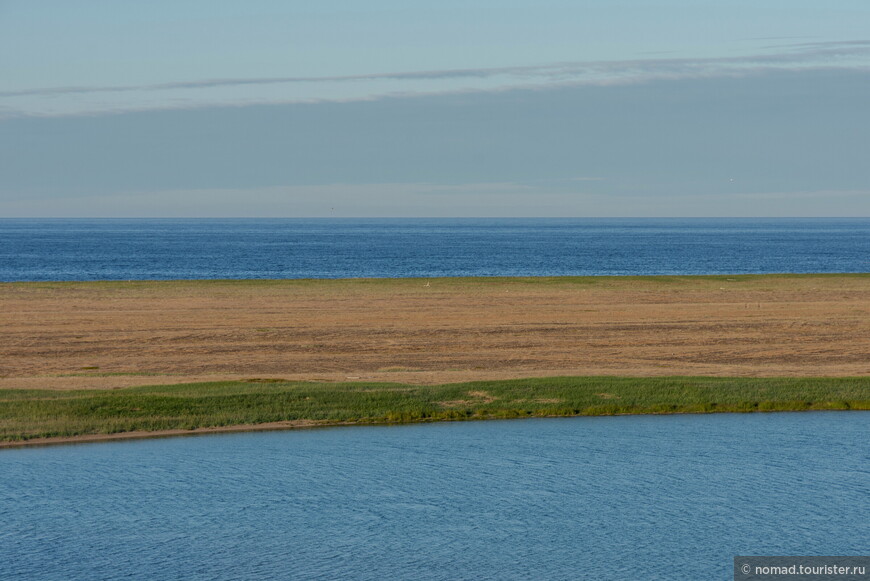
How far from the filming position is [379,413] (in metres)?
35.1

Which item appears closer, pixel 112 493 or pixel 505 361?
pixel 112 493

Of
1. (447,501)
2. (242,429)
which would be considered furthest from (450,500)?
(242,429)

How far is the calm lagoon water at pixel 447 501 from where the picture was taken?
21.4m

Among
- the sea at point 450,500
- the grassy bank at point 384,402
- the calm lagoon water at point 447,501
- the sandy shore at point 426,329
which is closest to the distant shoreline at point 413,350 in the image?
the grassy bank at point 384,402

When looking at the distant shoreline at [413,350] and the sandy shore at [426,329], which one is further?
the sandy shore at [426,329]

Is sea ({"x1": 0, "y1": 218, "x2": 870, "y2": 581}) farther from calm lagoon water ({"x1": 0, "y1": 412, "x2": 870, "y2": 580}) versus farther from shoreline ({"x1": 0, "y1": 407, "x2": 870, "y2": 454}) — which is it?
shoreline ({"x1": 0, "y1": 407, "x2": 870, "y2": 454})

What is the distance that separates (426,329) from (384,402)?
19692 millimetres

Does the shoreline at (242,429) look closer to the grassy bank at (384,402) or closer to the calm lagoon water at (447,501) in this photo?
the grassy bank at (384,402)

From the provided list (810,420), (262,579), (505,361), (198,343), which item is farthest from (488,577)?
(198,343)

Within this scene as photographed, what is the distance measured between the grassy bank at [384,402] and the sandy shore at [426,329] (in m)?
3.06

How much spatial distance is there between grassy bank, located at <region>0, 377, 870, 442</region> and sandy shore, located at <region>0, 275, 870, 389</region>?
3.06 meters

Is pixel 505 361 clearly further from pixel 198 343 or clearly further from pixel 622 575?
pixel 622 575

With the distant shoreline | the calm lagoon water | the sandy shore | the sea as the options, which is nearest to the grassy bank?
the distant shoreline

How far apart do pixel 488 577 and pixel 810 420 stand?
18049mm
